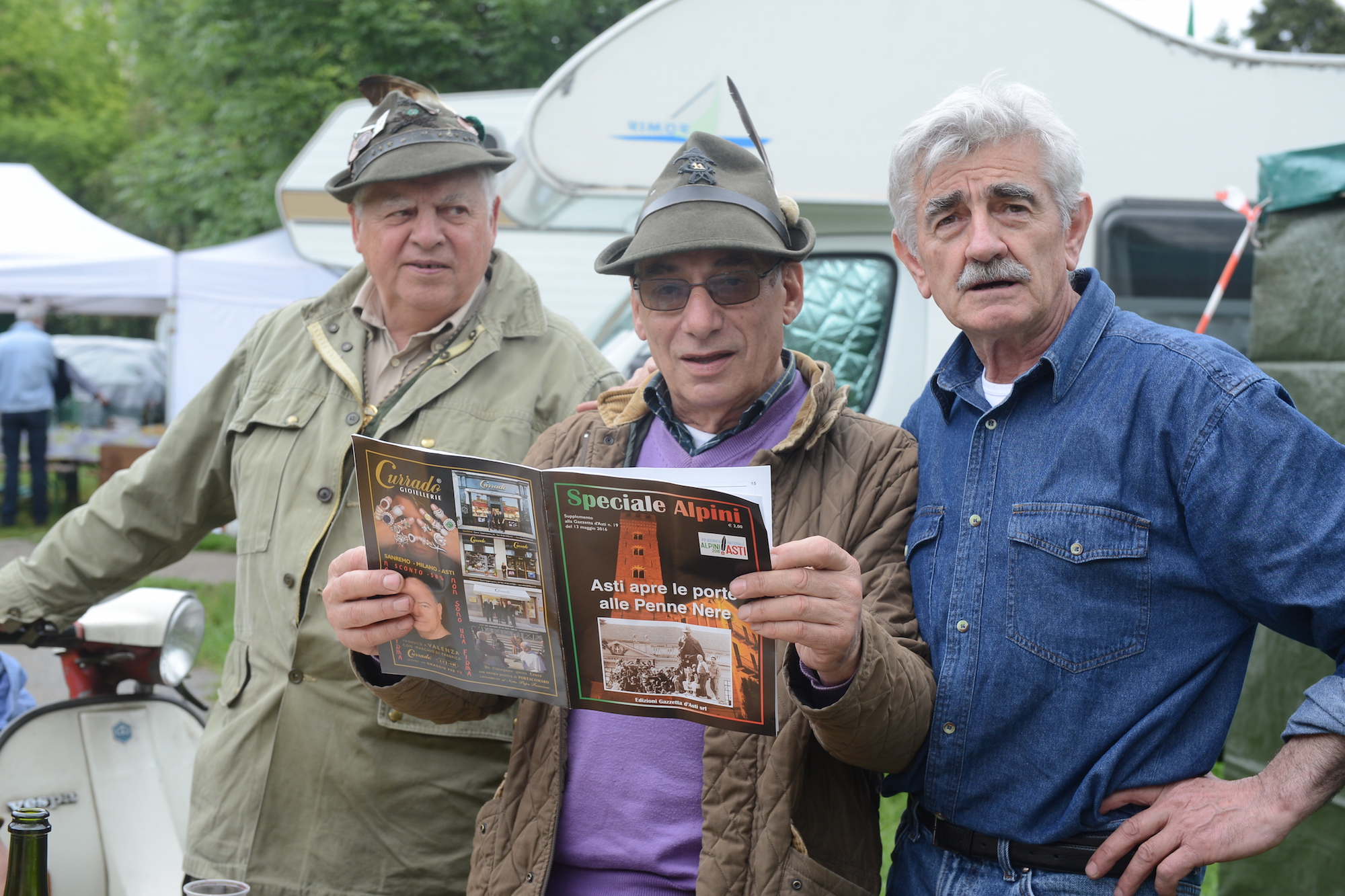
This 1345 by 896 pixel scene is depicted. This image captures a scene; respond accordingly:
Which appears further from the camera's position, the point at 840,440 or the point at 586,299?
the point at 586,299

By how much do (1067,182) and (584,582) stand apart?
3.43 feet

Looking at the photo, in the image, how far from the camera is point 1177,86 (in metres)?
4.66

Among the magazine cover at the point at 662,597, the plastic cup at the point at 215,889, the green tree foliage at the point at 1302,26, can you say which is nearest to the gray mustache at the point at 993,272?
the magazine cover at the point at 662,597

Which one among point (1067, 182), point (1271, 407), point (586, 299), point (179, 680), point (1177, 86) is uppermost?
point (1177, 86)

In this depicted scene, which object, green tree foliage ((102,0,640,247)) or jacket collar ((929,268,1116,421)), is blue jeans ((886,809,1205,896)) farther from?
green tree foliage ((102,0,640,247))

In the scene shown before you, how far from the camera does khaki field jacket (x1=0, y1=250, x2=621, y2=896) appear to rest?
248 cm

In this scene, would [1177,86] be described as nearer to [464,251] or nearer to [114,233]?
[464,251]

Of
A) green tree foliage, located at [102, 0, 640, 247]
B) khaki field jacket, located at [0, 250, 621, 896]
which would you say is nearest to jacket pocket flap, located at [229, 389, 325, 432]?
khaki field jacket, located at [0, 250, 621, 896]

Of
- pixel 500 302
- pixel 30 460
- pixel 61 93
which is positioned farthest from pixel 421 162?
pixel 61 93

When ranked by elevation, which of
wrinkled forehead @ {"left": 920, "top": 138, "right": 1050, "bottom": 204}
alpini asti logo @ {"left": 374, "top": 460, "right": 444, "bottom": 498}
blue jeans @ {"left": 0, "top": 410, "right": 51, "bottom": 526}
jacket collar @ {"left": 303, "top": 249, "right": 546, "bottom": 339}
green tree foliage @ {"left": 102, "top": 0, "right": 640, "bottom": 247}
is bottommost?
blue jeans @ {"left": 0, "top": 410, "right": 51, "bottom": 526}

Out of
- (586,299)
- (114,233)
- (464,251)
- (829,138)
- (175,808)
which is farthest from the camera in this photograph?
(114,233)

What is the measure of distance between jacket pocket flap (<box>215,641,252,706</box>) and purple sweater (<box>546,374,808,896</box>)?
99 cm

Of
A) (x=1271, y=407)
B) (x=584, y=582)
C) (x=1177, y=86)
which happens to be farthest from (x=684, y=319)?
(x=1177, y=86)

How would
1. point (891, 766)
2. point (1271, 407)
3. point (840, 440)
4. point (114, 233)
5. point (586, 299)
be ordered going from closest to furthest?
point (1271, 407)
point (891, 766)
point (840, 440)
point (586, 299)
point (114, 233)
